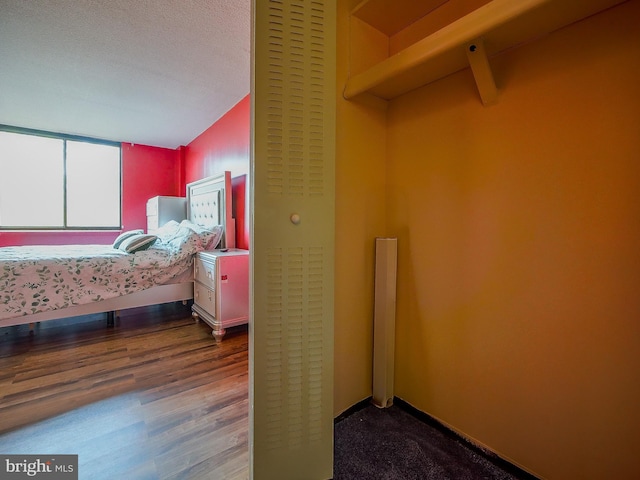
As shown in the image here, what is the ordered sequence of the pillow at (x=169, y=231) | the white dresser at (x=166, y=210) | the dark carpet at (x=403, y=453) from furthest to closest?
the white dresser at (x=166, y=210), the pillow at (x=169, y=231), the dark carpet at (x=403, y=453)

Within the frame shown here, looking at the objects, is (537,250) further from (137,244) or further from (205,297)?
(137,244)

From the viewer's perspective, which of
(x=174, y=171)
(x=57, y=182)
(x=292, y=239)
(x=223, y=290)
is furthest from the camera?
(x=174, y=171)

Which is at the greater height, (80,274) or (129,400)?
(80,274)

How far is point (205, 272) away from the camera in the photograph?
273cm

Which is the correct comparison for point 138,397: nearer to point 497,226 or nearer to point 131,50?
point 497,226

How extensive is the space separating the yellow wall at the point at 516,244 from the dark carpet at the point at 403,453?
8cm

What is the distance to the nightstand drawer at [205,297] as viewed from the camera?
2.59 meters

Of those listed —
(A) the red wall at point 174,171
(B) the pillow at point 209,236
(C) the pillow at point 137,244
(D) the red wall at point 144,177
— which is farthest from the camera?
(D) the red wall at point 144,177

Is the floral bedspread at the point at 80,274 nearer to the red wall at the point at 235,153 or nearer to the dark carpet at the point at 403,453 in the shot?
the red wall at the point at 235,153

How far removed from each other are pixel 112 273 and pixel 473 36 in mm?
3073

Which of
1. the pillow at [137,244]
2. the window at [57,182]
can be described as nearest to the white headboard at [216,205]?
the pillow at [137,244]

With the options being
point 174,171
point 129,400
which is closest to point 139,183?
point 174,171

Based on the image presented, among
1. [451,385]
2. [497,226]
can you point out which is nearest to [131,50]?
[497,226]

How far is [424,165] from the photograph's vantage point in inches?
56.1
